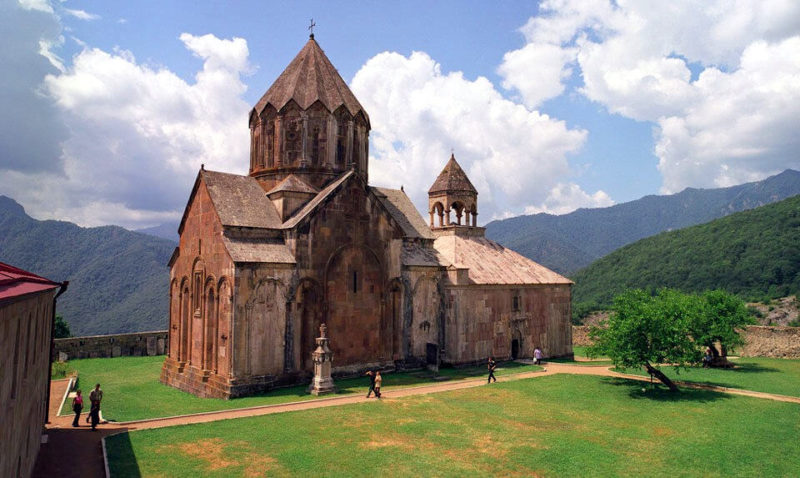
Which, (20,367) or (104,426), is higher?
(20,367)

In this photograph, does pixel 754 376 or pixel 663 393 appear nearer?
pixel 663 393

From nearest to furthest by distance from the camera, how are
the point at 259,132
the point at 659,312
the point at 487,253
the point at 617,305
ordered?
1. the point at 659,312
2. the point at 617,305
3. the point at 259,132
4. the point at 487,253

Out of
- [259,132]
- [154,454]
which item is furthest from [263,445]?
[259,132]

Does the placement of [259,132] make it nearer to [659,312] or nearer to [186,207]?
[186,207]

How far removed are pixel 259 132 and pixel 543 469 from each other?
2387 centimetres

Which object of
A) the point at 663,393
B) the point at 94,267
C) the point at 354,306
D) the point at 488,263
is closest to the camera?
the point at 663,393

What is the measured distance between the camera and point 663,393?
895 inches

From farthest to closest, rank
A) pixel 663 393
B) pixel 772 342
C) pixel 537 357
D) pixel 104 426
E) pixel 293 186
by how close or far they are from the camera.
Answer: pixel 772 342
pixel 537 357
pixel 293 186
pixel 663 393
pixel 104 426

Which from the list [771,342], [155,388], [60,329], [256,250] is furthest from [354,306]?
[60,329]

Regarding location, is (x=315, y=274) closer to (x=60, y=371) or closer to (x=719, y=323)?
(x=60, y=371)

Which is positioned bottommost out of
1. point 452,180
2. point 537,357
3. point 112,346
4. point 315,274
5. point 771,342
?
point 537,357

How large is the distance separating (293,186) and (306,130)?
11.8ft

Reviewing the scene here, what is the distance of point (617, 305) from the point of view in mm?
24359

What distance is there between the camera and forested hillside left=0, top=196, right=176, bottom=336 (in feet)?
326
